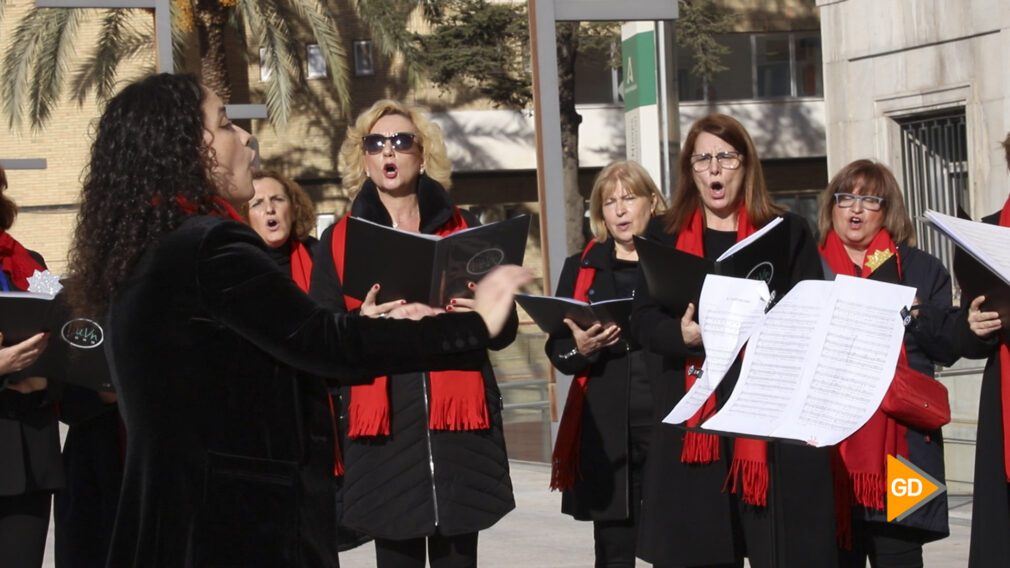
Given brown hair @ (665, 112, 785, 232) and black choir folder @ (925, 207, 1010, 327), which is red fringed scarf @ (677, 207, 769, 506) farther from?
black choir folder @ (925, 207, 1010, 327)

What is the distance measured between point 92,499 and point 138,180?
272cm

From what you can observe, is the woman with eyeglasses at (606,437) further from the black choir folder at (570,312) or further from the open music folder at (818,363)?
the open music folder at (818,363)

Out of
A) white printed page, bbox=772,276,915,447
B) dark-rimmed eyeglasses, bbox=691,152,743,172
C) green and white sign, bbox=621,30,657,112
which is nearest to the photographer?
white printed page, bbox=772,276,915,447

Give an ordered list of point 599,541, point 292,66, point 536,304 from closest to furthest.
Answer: point 536,304, point 599,541, point 292,66

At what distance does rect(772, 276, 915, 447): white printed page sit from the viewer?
13.3 feet

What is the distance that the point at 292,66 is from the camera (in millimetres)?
27562

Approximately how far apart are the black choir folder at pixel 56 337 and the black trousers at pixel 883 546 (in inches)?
108

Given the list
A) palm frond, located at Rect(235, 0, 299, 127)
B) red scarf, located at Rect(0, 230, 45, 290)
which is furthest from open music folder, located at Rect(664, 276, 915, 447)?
palm frond, located at Rect(235, 0, 299, 127)

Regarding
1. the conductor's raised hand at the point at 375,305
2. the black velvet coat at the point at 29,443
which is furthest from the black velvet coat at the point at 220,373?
the black velvet coat at the point at 29,443

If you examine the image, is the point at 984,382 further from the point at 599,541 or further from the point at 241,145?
the point at 241,145

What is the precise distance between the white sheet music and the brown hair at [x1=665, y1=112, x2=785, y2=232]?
1.12m

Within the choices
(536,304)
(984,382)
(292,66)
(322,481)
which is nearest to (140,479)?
(322,481)

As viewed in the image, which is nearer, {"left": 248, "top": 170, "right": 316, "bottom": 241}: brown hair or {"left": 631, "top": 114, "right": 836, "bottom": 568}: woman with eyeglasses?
{"left": 631, "top": 114, "right": 836, "bottom": 568}: woman with eyeglasses

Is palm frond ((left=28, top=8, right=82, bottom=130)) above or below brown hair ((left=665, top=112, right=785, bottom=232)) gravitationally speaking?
above
